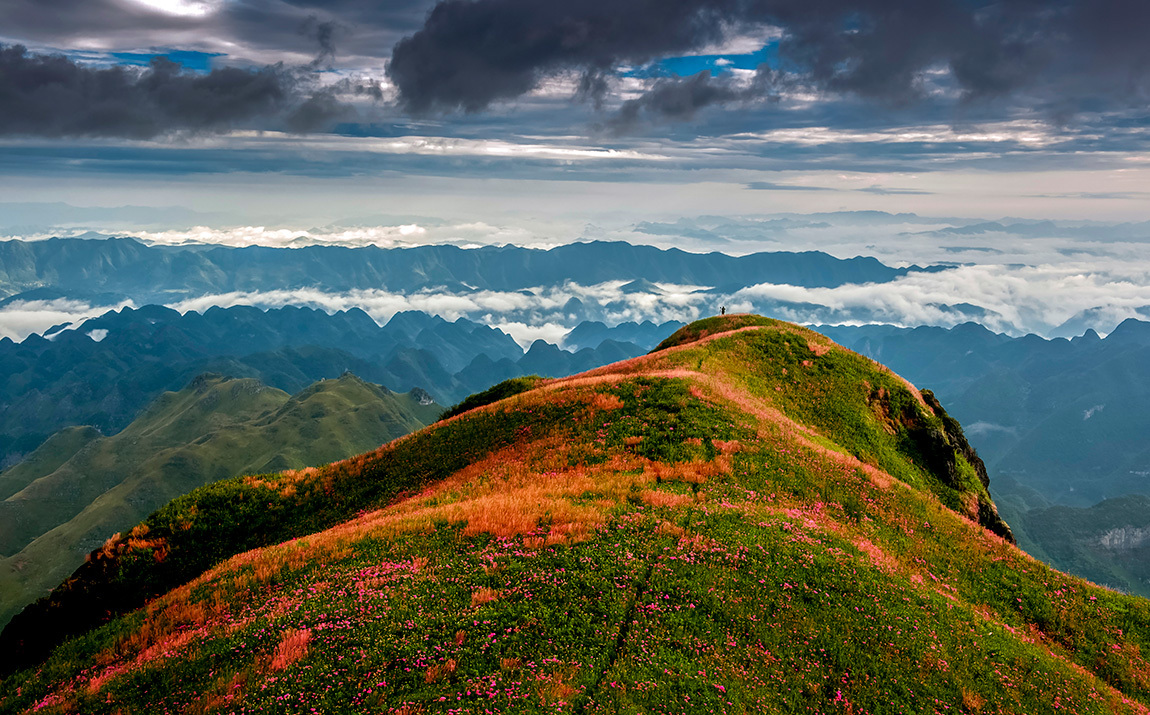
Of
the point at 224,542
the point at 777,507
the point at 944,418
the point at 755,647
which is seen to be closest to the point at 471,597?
the point at 755,647

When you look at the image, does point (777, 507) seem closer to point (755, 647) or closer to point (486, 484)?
point (755, 647)

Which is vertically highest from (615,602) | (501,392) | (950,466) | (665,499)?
(615,602)

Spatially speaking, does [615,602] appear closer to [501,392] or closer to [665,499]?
[665,499]

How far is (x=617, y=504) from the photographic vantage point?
25.6 meters

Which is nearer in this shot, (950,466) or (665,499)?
(665,499)

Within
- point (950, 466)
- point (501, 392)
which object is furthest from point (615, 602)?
point (501, 392)

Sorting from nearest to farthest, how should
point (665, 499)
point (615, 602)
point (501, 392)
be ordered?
point (615, 602), point (665, 499), point (501, 392)

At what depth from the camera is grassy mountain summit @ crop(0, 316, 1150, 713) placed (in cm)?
1545

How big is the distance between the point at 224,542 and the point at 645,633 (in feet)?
90.3

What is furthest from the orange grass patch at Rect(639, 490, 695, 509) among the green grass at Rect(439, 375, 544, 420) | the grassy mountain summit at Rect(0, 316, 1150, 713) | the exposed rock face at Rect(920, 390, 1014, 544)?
the green grass at Rect(439, 375, 544, 420)

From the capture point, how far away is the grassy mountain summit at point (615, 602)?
50.7ft

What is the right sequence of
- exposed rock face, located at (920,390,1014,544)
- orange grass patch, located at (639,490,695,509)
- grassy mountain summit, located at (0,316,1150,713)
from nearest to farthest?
grassy mountain summit, located at (0,316,1150,713) < orange grass patch, located at (639,490,695,509) < exposed rock face, located at (920,390,1014,544)

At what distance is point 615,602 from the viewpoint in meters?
18.4

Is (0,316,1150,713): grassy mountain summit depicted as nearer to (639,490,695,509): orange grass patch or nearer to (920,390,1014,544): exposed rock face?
(639,490,695,509): orange grass patch
